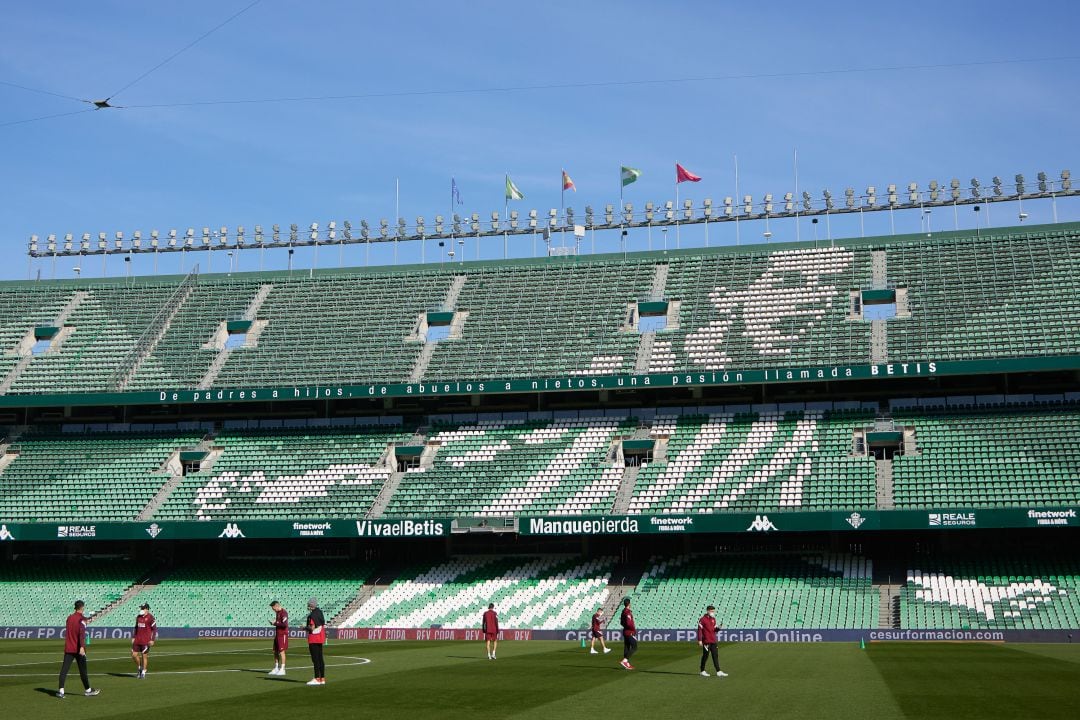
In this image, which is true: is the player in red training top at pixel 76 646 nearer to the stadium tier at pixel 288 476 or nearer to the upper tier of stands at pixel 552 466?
the upper tier of stands at pixel 552 466

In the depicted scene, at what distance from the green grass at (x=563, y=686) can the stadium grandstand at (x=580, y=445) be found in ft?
43.0

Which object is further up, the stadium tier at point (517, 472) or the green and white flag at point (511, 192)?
the green and white flag at point (511, 192)

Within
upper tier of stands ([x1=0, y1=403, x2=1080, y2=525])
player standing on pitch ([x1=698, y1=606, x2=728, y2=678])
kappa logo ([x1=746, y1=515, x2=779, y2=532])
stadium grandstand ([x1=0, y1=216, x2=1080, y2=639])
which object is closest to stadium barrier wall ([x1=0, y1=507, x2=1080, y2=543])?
kappa logo ([x1=746, y1=515, x2=779, y2=532])

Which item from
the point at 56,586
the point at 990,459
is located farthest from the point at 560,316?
the point at 56,586

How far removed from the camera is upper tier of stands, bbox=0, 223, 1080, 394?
193ft

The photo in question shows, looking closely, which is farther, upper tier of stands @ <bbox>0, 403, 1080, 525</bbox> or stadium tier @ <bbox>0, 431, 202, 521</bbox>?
stadium tier @ <bbox>0, 431, 202, 521</bbox>

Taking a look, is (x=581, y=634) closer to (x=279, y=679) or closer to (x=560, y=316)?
(x=279, y=679)

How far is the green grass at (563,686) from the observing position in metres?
19.4

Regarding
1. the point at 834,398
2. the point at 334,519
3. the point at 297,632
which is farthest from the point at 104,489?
the point at 834,398

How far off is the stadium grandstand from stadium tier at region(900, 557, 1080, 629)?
0.52ft

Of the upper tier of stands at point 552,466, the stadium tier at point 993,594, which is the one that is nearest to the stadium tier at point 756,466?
the upper tier of stands at point 552,466

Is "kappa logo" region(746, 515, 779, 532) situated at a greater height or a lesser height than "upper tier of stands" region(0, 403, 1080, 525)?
lesser

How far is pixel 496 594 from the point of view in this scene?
52.0m

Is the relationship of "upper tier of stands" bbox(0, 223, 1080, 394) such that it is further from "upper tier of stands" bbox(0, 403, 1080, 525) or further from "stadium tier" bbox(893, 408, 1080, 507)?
"stadium tier" bbox(893, 408, 1080, 507)
